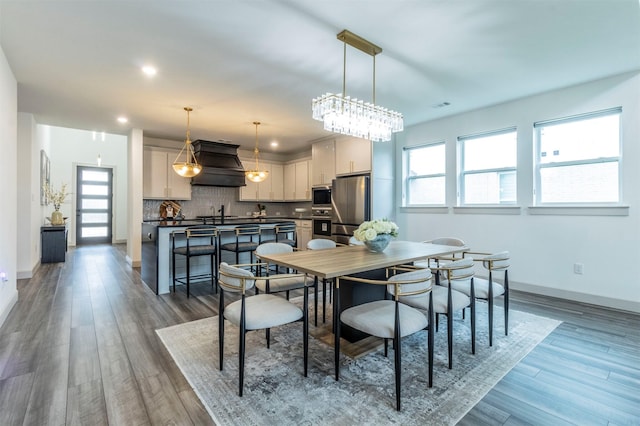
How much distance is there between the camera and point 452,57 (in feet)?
9.96

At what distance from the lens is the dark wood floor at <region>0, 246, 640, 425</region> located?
5.73 ft

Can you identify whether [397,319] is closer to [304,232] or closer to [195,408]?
[195,408]

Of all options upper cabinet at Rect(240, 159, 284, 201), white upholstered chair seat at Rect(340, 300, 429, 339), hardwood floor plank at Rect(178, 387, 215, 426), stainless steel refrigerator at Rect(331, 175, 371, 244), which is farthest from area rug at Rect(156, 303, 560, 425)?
upper cabinet at Rect(240, 159, 284, 201)

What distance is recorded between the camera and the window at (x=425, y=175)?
5.27 m

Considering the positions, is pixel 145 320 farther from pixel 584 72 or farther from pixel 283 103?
pixel 584 72

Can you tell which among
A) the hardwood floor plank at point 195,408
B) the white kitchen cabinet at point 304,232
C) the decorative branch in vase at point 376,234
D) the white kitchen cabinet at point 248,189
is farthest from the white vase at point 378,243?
the white kitchen cabinet at point 248,189

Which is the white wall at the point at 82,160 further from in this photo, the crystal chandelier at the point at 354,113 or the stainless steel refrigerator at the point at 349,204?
the crystal chandelier at the point at 354,113

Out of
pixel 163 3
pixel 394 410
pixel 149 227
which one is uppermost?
pixel 163 3

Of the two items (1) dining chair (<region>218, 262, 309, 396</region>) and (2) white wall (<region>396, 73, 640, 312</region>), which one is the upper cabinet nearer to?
(2) white wall (<region>396, 73, 640, 312</region>)

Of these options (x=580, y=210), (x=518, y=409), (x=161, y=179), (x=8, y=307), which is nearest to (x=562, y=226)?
(x=580, y=210)

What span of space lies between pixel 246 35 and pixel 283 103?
1.71 metres

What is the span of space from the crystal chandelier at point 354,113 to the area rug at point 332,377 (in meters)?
2.01

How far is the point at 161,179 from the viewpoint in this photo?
6.38 meters

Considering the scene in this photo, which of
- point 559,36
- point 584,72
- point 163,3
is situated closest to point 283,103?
point 163,3
